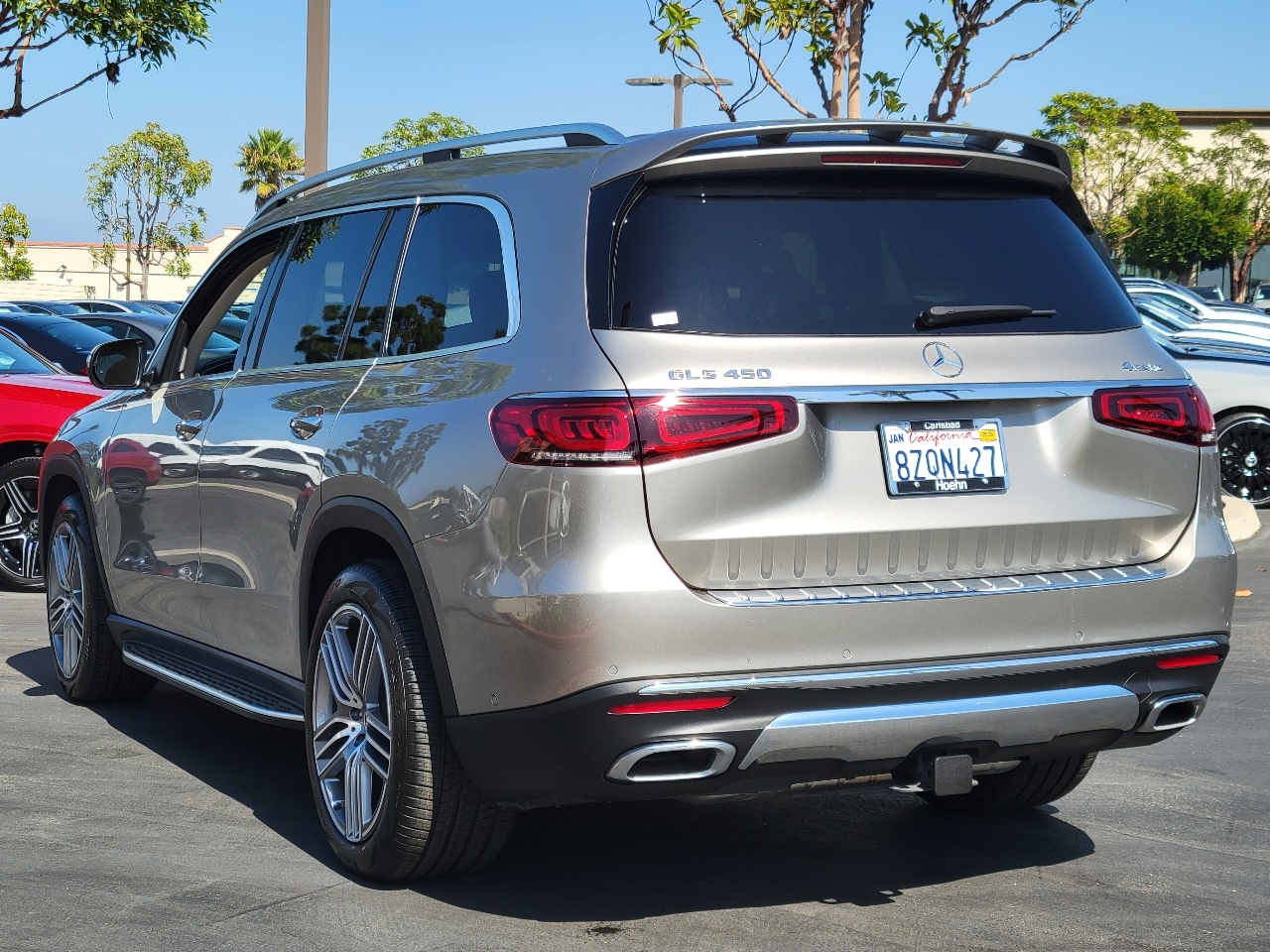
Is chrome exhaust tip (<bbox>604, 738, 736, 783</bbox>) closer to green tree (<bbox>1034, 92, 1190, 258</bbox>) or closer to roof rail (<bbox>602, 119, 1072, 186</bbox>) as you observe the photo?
roof rail (<bbox>602, 119, 1072, 186</bbox>)

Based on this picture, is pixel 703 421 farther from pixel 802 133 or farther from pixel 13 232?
pixel 13 232

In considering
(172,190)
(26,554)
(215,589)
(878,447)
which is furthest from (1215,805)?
(172,190)

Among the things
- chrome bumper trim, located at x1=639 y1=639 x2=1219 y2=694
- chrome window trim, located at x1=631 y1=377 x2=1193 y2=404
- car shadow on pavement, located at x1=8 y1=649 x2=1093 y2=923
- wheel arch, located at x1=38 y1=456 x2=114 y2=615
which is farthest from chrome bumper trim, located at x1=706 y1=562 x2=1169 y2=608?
wheel arch, located at x1=38 y1=456 x2=114 y2=615

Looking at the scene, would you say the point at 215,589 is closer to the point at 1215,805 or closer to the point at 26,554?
the point at 1215,805

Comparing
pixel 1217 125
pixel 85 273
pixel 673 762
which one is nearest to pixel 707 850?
pixel 673 762

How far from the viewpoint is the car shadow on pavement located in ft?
14.0

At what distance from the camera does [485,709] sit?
3.77m

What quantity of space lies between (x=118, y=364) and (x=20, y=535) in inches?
164

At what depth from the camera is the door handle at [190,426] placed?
5434 mm

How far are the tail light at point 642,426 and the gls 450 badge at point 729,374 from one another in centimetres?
5

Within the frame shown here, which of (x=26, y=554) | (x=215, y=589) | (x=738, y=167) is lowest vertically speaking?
(x=26, y=554)

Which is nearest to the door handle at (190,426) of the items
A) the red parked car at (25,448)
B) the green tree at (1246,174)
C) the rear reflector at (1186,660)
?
the rear reflector at (1186,660)

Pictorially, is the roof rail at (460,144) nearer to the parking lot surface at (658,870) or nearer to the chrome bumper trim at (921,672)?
the chrome bumper trim at (921,672)

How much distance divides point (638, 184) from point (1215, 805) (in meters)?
2.87
